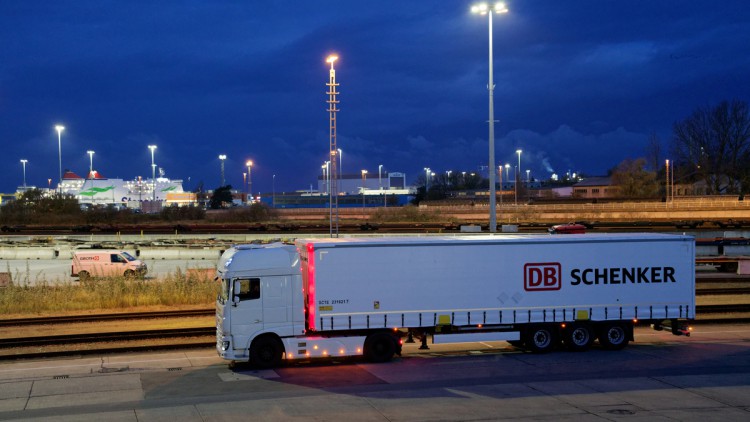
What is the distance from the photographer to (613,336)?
1920 cm

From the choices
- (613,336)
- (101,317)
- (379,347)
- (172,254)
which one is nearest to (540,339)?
(613,336)

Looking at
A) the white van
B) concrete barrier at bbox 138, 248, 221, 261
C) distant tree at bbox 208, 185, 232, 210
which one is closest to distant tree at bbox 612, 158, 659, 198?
distant tree at bbox 208, 185, 232, 210

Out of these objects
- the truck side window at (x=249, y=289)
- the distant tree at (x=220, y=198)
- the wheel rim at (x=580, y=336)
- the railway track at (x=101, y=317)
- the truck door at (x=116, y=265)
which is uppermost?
the distant tree at (x=220, y=198)

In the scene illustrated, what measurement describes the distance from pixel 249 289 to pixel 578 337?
8912 millimetres

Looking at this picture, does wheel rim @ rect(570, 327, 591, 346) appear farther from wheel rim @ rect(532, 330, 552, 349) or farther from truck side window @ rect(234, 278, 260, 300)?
truck side window @ rect(234, 278, 260, 300)

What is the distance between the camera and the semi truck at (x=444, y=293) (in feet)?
56.9

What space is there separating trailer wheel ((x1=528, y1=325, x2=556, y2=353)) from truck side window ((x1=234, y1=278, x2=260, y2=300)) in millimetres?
7302

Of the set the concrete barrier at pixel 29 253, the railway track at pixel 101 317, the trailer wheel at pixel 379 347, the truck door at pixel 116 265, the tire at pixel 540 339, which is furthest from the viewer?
the concrete barrier at pixel 29 253

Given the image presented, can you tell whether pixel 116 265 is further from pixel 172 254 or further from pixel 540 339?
pixel 540 339

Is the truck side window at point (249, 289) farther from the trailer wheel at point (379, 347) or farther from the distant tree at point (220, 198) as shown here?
the distant tree at point (220, 198)

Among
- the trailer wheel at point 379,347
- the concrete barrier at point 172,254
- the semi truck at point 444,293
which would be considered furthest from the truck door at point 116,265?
the trailer wheel at point 379,347

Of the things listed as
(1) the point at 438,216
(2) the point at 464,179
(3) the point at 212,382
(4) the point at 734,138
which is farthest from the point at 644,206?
(2) the point at 464,179

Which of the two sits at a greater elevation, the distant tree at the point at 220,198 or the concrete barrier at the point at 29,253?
the distant tree at the point at 220,198

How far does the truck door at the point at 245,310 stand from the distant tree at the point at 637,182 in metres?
83.7
